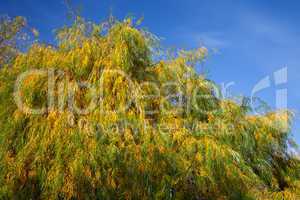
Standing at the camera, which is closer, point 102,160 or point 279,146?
point 102,160

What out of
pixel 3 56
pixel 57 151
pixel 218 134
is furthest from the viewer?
pixel 3 56

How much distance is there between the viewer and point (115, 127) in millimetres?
4730

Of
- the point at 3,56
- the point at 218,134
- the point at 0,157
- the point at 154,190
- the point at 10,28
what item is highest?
the point at 10,28

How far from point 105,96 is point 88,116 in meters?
0.40

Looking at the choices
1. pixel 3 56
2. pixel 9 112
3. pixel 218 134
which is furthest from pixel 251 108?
pixel 3 56

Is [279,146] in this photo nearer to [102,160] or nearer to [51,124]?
[102,160]

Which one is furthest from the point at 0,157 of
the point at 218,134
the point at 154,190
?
the point at 218,134

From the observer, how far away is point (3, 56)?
40.2 feet

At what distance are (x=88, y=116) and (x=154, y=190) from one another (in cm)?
134

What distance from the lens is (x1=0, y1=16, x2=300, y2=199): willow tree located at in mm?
4363

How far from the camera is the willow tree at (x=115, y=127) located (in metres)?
4.36

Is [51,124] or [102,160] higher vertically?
[51,124]

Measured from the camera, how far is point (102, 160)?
4391 millimetres

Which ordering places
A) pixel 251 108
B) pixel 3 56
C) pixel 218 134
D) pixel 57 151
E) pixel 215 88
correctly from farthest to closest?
1. pixel 3 56
2. pixel 251 108
3. pixel 215 88
4. pixel 218 134
5. pixel 57 151
